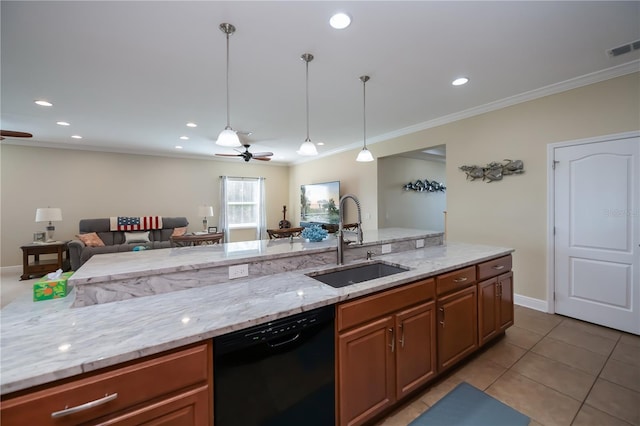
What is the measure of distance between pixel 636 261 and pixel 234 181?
24.9ft

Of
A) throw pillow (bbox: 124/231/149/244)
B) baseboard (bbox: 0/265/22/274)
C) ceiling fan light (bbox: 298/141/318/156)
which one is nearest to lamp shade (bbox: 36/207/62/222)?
throw pillow (bbox: 124/231/149/244)

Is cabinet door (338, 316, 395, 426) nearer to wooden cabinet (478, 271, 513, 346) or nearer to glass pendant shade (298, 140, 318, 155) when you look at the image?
wooden cabinet (478, 271, 513, 346)

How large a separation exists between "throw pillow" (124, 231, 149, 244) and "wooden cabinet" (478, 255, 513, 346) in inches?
246

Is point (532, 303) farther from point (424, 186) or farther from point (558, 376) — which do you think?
point (424, 186)

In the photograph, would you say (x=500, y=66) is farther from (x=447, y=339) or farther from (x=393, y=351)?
(x=393, y=351)

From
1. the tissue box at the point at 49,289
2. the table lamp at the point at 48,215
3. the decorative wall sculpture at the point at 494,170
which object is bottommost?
the tissue box at the point at 49,289

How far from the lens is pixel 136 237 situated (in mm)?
5715

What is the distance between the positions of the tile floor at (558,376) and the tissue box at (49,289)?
79.2 inches

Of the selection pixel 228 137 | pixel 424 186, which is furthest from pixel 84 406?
pixel 424 186

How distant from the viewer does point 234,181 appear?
750 cm

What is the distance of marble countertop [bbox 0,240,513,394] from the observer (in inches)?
32.8

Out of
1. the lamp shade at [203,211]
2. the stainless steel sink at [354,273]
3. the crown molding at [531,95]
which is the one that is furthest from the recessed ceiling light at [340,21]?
the lamp shade at [203,211]

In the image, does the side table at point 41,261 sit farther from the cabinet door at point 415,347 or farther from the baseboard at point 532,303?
the baseboard at point 532,303

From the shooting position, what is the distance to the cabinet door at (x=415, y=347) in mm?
1655
